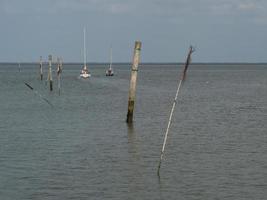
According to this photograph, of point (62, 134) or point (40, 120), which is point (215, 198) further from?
point (40, 120)

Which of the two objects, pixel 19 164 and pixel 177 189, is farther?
pixel 19 164

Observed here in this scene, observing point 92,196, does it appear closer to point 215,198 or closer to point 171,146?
point 215,198

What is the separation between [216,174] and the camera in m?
22.6

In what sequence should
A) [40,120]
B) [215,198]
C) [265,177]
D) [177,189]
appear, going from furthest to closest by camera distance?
[40,120], [265,177], [177,189], [215,198]

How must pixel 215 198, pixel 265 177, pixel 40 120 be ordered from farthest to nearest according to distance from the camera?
pixel 40 120, pixel 265 177, pixel 215 198

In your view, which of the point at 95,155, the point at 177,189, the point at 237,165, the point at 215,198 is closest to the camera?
the point at 215,198

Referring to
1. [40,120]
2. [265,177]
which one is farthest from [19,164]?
[40,120]

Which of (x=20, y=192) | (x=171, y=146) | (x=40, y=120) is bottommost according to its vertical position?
(x=40, y=120)

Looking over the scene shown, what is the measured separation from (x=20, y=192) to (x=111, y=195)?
306 centimetres

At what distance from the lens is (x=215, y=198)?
757 inches

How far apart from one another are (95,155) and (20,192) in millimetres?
7056

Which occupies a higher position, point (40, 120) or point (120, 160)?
point (120, 160)

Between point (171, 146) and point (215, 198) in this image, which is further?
point (171, 146)

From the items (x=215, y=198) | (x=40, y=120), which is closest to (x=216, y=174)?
(x=215, y=198)
